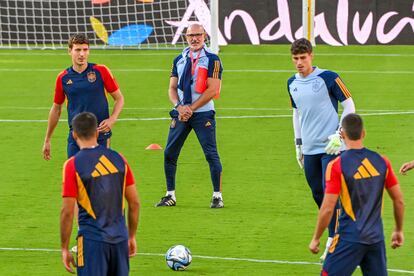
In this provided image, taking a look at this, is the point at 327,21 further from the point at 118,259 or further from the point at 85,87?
the point at 118,259

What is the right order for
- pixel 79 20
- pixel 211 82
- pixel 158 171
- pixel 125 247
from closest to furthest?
pixel 125 247 → pixel 211 82 → pixel 158 171 → pixel 79 20

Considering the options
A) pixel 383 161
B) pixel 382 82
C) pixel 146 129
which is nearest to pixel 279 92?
pixel 382 82

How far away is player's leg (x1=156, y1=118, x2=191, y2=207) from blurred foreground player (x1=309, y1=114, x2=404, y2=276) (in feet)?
18.6

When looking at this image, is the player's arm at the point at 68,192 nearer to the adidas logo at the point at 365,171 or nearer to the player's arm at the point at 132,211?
the player's arm at the point at 132,211

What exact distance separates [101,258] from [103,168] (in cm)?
70

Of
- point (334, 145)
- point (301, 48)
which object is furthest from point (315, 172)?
point (301, 48)

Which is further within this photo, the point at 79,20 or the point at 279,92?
the point at 79,20

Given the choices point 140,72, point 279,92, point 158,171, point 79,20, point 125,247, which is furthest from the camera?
point 79,20

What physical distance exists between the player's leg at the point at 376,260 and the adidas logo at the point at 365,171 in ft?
1.82

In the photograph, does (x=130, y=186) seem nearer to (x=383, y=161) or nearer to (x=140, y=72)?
(x=383, y=161)

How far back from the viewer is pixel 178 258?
1146cm

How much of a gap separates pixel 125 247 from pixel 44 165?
907 cm

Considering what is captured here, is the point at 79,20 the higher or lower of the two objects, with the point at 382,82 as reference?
higher

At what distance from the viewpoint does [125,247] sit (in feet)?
29.0
